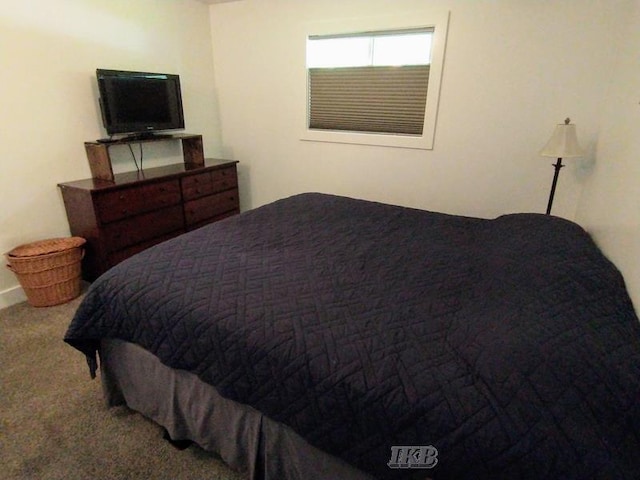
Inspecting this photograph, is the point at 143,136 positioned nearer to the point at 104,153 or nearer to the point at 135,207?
the point at 104,153

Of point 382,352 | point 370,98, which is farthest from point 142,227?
point 382,352

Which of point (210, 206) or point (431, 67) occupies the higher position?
point (431, 67)

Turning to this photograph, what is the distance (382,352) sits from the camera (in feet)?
3.36

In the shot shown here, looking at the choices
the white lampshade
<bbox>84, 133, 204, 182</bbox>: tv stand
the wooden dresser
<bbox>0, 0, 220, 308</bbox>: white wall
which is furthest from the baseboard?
the white lampshade

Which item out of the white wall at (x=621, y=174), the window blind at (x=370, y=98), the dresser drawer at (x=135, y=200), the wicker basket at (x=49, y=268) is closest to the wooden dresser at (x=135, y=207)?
the dresser drawer at (x=135, y=200)

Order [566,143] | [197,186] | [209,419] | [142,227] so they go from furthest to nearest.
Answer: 1. [197,186]
2. [142,227]
3. [566,143]
4. [209,419]

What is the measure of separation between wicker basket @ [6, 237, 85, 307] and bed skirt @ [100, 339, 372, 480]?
125 centimetres

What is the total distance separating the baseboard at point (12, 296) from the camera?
8.09 ft

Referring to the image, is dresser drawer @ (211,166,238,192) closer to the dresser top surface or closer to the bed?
the dresser top surface

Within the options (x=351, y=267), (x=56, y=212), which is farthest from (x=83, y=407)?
(x=56, y=212)

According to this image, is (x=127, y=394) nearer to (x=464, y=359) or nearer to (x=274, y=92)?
(x=464, y=359)

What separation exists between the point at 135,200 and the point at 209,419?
1.95 metres

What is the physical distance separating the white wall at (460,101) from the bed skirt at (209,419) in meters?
2.30

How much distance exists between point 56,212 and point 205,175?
3.88ft
